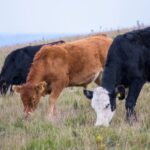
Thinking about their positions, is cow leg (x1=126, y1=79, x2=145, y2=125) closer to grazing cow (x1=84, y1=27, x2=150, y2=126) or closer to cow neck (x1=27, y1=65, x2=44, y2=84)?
grazing cow (x1=84, y1=27, x2=150, y2=126)

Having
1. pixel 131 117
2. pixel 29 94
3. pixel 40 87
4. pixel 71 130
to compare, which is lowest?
pixel 131 117

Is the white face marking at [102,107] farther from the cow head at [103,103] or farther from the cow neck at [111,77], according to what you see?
the cow neck at [111,77]

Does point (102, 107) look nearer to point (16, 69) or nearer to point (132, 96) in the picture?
point (132, 96)

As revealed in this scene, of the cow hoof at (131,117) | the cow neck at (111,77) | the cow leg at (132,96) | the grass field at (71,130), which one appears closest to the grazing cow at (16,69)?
the grass field at (71,130)

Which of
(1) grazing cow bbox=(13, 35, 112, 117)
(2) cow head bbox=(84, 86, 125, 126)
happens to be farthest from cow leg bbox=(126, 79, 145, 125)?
(1) grazing cow bbox=(13, 35, 112, 117)

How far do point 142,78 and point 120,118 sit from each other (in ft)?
3.44

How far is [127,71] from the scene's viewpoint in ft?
33.8

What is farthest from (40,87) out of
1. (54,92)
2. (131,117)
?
(131,117)

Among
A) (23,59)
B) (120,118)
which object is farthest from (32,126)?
(23,59)

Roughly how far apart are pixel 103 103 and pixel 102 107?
0.09 m

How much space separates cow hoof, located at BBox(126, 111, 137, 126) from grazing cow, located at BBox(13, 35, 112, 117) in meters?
1.66

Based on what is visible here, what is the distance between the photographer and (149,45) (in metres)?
10.8

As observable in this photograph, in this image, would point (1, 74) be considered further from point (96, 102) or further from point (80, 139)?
point (80, 139)

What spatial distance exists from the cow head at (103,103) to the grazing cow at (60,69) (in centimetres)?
149
